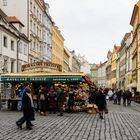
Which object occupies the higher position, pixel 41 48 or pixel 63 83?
pixel 41 48

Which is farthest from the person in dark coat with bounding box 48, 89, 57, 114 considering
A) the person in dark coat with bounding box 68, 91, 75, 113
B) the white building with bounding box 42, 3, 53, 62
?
the white building with bounding box 42, 3, 53, 62

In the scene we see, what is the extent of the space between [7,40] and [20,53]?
21.6 ft

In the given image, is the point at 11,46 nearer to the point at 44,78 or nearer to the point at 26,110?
the point at 44,78

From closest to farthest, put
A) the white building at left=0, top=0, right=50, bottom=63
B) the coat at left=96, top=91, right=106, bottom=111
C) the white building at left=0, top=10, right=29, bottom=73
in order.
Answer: the coat at left=96, top=91, right=106, bottom=111, the white building at left=0, top=10, right=29, bottom=73, the white building at left=0, top=0, right=50, bottom=63

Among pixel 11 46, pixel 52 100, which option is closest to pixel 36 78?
pixel 52 100

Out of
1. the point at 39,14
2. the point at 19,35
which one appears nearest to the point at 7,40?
the point at 19,35

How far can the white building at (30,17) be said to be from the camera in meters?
56.5

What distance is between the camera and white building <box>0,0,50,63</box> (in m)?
56.5

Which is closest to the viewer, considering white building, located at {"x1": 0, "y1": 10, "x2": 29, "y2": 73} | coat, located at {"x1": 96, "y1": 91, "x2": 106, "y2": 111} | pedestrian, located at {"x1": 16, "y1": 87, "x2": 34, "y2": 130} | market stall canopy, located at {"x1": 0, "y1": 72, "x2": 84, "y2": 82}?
pedestrian, located at {"x1": 16, "y1": 87, "x2": 34, "y2": 130}

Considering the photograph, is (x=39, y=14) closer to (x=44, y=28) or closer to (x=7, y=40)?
(x=44, y=28)

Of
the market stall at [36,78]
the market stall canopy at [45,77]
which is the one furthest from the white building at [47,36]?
the market stall canopy at [45,77]

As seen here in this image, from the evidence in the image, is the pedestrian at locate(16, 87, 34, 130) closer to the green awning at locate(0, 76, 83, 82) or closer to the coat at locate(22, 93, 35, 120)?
the coat at locate(22, 93, 35, 120)

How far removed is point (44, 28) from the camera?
70125mm

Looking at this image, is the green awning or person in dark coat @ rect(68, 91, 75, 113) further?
the green awning
